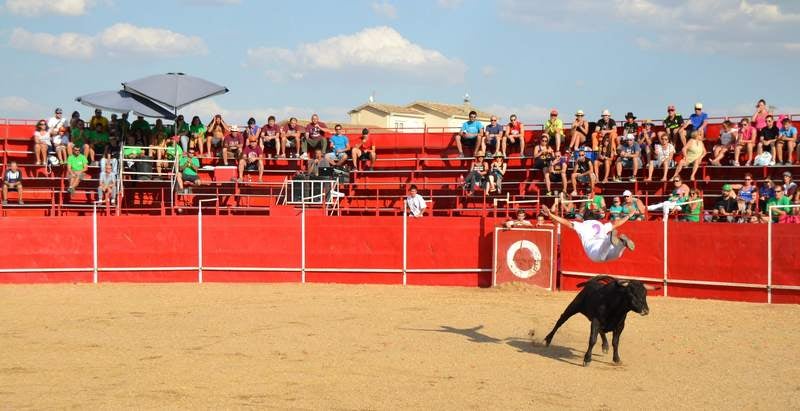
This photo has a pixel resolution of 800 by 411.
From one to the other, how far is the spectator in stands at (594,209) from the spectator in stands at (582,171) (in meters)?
1.31

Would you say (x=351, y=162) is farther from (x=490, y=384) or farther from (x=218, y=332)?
(x=490, y=384)

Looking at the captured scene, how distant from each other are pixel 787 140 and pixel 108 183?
16.2 meters

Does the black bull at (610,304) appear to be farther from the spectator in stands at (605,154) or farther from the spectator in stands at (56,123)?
the spectator in stands at (56,123)

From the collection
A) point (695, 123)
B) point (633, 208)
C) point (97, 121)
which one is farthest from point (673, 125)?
point (97, 121)

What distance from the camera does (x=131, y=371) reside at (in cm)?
1142

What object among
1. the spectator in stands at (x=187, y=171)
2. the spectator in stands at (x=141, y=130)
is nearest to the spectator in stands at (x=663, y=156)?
the spectator in stands at (x=187, y=171)

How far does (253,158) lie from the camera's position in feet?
83.6

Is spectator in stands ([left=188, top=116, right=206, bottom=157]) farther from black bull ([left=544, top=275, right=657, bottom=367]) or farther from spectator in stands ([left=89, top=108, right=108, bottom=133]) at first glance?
black bull ([left=544, top=275, right=657, bottom=367])

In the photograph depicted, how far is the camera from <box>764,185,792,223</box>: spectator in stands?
60.2ft

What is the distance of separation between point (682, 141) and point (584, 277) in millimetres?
5062

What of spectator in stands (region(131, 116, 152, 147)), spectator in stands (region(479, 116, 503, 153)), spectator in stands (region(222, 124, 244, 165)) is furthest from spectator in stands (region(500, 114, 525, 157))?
spectator in stands (region(131, 116, 152, 147))

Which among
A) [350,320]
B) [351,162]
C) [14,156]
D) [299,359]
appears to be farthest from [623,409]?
[14,156]

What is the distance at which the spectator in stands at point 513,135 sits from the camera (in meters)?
24.7

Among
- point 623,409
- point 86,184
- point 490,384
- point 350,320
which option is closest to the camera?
point 623,409
